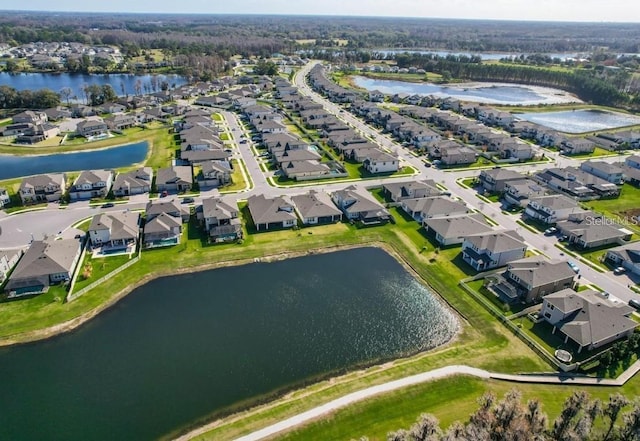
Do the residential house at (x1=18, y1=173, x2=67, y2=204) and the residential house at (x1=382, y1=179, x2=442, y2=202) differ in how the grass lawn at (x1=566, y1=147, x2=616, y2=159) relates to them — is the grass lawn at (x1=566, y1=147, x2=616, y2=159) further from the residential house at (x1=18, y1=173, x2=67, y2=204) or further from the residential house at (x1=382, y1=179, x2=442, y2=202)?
the residential house at (x1=18, y1=173, x2=67, y2=204)

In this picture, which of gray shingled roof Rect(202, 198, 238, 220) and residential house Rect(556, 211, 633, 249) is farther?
gray shingled roof Rect(202, 198, 238, 220)

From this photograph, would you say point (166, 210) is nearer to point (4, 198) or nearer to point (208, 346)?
point (208, 346)

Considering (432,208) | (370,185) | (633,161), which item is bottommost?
(370,185)

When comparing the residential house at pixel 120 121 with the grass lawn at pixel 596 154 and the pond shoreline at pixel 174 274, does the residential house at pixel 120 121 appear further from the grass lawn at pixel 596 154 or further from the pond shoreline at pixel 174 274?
the grass lawn at pixel 596 154

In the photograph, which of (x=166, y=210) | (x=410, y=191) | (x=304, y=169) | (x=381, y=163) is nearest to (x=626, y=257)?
(x=410, y=191)

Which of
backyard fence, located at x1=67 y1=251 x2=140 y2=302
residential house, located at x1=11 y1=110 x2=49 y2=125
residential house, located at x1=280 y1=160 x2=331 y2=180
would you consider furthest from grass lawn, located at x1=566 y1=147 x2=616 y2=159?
residential house, located at x1=11 y1=110 x2=49 y2=125

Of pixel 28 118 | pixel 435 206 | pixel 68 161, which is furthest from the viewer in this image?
pixel 28 118

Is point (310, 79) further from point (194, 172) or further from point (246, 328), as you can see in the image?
point (246, 328)
